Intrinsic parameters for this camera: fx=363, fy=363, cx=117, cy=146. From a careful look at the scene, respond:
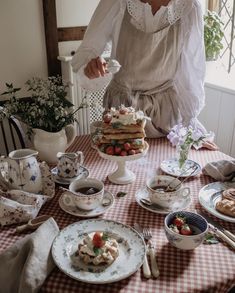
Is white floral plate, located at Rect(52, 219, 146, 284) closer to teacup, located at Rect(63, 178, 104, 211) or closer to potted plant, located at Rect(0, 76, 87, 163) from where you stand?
teacup, located at Rect(63, 178, 104, 211)

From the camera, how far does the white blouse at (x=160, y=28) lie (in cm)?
152

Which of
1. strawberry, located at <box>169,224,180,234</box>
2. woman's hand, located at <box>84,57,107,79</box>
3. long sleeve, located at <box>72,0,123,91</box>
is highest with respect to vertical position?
long sleeve, located at <box>72,0,123,91</box>

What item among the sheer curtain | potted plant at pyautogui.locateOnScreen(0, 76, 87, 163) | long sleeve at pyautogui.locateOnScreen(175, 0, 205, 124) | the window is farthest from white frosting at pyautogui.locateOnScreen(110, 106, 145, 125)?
the sheer curtain

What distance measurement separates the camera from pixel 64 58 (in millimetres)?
2479

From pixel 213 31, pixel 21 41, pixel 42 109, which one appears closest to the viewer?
pixel 42 109

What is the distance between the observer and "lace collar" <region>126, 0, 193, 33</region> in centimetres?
151

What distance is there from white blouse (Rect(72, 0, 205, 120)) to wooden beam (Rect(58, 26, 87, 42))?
3.32ft

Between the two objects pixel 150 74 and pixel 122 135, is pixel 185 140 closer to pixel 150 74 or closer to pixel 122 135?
pixel 122 135

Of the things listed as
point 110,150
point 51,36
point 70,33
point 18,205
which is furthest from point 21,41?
point 18,205

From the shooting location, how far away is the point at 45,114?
1299mm

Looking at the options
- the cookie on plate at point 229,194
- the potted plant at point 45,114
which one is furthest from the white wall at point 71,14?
the cookie on plate at point 229,194

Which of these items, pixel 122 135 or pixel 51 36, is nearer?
pixel 122 135

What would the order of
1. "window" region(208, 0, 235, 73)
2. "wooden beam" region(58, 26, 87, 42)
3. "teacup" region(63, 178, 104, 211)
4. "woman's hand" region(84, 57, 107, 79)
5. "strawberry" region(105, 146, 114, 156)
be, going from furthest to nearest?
"window" region(208, 0, 235, 73) → "wooden beam" region(58, 26, 87, 42) → "woman's hand" region(84, 57, 107, 79) → "strawberry" region(105, 146, 114, 156) → "teacup" region(63, 178, 104, 211)

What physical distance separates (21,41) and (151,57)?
1.18 metres
